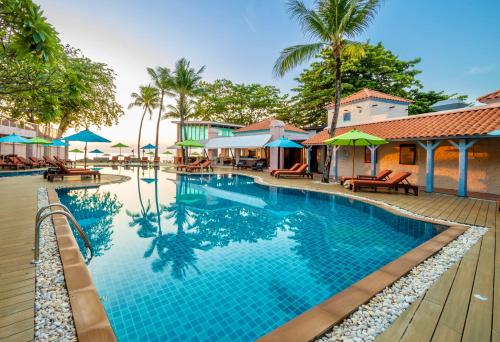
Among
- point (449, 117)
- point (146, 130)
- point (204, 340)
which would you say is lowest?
point (204, 340)

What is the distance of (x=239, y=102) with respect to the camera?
4488cm

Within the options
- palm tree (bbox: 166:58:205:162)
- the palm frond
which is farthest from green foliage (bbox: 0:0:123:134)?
palm tree (bbox: 166:58:205:162)

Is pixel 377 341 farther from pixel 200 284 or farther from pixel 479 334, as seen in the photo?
pixel 200 284

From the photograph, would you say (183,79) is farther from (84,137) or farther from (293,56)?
(293,56)

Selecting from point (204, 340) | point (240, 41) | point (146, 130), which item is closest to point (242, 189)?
point (204, 340)

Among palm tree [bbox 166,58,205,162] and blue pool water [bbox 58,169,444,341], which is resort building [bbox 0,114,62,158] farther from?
blue pool water [bbox 58,169,444,341]

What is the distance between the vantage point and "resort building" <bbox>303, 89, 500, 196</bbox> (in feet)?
38.9

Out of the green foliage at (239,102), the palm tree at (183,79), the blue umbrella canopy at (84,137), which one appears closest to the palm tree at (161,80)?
the palm tree at (183,79)

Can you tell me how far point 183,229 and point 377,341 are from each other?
6390mm

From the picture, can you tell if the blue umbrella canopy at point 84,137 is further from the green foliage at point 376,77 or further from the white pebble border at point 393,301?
the green foliage at point 376,77

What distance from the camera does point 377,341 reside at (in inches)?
101

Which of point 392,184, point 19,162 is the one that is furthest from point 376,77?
point 19,162

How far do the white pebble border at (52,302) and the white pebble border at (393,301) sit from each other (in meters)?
3.02

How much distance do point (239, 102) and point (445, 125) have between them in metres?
36.0
